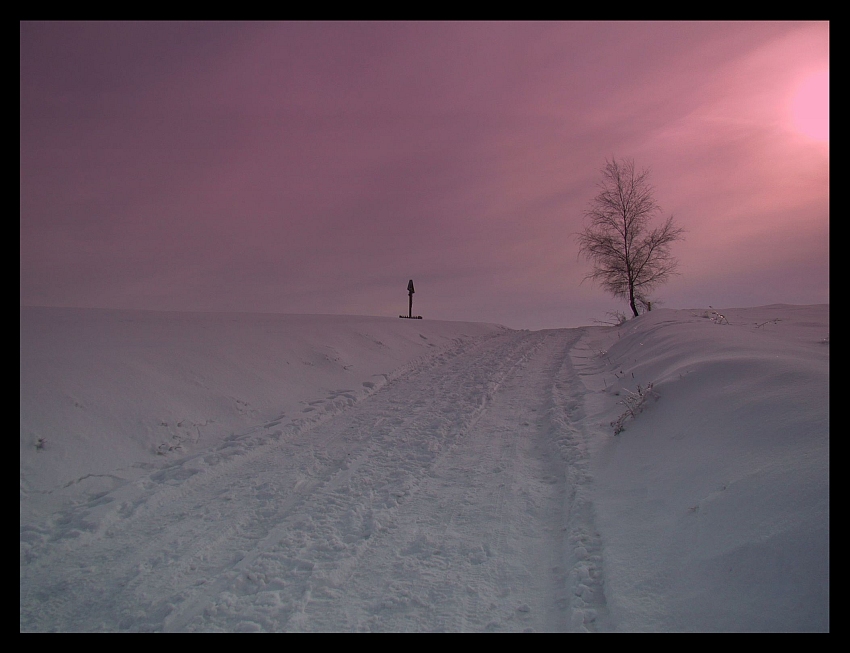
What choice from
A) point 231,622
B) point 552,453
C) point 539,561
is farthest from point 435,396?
point 231,622

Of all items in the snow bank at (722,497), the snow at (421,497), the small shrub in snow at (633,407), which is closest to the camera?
the snow bank at (722,497)

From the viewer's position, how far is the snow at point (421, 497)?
2.97 meters

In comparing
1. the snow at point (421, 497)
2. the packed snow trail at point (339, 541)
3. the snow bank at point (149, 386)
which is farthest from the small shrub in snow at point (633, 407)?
the snow bank at point (149, 386)

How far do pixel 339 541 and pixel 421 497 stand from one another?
1088 millimetres

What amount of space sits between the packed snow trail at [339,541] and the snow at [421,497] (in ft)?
0.07

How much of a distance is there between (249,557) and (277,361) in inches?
282

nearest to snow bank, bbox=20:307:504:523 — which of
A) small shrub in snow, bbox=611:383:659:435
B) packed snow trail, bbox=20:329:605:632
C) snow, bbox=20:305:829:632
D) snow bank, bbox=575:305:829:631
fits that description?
snow, bbox=20:305:829:632

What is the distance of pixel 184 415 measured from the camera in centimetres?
712

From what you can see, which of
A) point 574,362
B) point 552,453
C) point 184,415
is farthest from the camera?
point 574,362

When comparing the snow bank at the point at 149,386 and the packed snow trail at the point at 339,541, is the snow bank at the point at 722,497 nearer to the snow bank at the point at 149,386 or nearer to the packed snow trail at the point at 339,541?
the packed snow trail at the point at 339,541

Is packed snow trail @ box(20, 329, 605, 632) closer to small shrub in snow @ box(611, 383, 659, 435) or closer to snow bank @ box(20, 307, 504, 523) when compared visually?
small shrub in snow @ box(611, 383, 659, 435)

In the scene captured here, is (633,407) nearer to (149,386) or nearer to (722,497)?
(722,497)

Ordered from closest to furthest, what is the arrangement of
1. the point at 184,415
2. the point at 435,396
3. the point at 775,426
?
1. the point at 775,426
2. the point at 184,415
3. the point at 435,396
